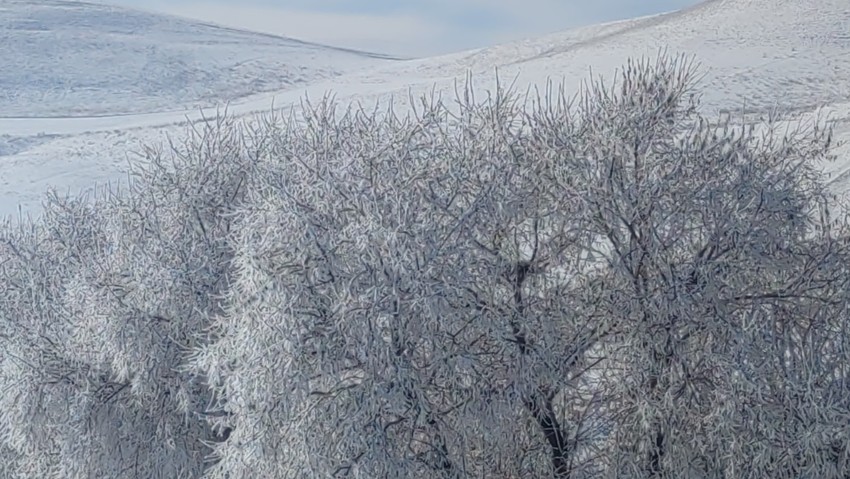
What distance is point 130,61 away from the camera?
46344 mm

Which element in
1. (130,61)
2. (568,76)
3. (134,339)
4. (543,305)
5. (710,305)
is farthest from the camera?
(130,61)

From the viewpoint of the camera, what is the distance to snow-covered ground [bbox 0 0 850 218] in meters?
28.4

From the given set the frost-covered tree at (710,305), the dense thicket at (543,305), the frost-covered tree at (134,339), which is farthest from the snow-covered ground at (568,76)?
the dense thicket at (543,305)

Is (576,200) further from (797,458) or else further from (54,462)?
(54,462)

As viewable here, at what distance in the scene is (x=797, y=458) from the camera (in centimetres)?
1122

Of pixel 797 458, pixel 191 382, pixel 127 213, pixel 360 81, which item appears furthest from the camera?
pixel 360 81

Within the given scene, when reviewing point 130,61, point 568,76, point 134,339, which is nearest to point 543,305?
point 134,339

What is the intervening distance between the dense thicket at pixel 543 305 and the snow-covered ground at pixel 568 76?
1166 centimetres

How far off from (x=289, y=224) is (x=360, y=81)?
32.0 meters

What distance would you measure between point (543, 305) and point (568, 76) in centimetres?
2224

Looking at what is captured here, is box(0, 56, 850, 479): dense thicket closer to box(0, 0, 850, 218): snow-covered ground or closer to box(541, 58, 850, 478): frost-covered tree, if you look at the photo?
box(541, 58, 850, 478): frost-covered tree

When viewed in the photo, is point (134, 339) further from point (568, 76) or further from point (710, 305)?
point (568, 76)

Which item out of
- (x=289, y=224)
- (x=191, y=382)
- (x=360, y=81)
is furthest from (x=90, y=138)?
(x=289, y=224)

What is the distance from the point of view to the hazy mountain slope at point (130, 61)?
139 ft
